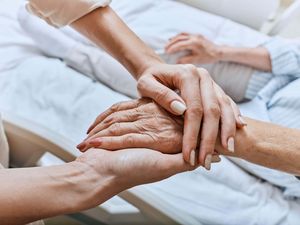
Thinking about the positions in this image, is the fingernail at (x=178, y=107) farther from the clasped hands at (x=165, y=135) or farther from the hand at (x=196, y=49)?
the hand at (x=196, y=49)

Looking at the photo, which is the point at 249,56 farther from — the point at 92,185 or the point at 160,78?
the point at 92,185

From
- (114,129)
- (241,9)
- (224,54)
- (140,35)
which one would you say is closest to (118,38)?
(114,129)

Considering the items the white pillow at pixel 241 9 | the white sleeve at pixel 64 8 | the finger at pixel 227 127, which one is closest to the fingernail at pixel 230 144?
the finger at pixel 227 127

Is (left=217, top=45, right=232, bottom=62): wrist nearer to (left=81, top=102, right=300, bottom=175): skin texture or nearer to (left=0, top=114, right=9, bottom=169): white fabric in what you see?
(left=81, top=102, right=300, bottom=175): skin texture

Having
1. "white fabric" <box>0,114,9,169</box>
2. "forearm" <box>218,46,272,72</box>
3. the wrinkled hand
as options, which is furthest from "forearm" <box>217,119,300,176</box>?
"white fabric" <box>0,114,9,169</box>

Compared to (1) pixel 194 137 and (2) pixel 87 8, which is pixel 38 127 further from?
(1) pixel 194 137

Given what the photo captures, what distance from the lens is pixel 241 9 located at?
4.63 ft

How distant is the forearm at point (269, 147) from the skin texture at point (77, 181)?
0.14 meters

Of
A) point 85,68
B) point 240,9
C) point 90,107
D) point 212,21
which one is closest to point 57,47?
point 85,68

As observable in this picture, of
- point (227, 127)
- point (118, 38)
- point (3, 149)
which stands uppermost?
point (118, 38)

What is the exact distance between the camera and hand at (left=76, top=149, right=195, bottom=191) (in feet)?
2.19

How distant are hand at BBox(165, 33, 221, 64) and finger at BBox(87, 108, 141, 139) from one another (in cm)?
45

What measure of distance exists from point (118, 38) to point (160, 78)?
14cm

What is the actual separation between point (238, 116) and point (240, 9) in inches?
30.3
